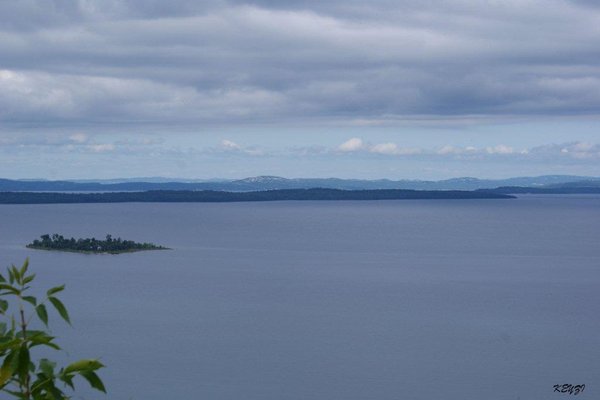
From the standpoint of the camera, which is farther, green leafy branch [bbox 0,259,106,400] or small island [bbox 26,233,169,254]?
small island [bbox 26,233,169,254]

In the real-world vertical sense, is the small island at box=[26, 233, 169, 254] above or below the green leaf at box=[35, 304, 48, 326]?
below

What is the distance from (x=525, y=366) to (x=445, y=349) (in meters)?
3.39

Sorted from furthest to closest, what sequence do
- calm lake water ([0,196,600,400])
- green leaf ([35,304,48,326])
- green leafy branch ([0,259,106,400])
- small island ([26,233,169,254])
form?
small island ([26,233,169,254])
calm lake water ([0,196,600,400])
green leaf ([35,304,48,326])
green leafy branch ([0,259,106,400])

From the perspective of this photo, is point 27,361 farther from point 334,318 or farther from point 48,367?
point 334,318

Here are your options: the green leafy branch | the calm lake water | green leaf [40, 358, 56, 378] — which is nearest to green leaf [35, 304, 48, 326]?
the green leafy branch

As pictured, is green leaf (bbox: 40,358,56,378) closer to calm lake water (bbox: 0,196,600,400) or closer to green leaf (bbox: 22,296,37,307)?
green leaf (bbox: 22,296,37,307)

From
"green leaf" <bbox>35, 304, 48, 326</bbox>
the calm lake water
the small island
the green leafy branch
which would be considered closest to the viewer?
the green leafy branch

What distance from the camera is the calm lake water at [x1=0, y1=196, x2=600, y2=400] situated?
81.3ft

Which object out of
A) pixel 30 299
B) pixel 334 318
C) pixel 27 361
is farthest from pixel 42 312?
pixel 334 318

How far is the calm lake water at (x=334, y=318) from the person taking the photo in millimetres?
24781

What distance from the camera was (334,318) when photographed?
35.4 metres

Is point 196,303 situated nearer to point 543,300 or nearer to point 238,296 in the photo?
point 238,296

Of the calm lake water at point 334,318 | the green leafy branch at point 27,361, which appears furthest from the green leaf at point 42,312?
the calm lake water at point 334,318

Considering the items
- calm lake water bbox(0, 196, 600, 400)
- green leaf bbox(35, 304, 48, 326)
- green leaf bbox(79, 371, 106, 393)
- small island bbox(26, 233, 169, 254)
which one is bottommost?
calm lake water bbox(0, 196, 600, 400)
